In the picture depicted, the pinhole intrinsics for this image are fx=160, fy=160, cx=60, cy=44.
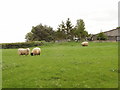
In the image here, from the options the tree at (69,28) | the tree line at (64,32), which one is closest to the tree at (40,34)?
the tree line at (64,32)

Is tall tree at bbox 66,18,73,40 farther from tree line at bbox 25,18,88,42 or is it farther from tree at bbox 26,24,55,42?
tree at bbox 26,24,55,42

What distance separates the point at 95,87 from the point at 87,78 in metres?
1.93

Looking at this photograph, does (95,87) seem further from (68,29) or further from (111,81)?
(68,29)

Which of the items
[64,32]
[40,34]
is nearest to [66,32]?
A: [64,32]

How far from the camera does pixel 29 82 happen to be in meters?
10.6

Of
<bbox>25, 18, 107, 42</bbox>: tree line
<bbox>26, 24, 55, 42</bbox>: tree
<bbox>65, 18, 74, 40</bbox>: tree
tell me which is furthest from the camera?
<bbox>26, 24, 55, 42</bbox>: tree

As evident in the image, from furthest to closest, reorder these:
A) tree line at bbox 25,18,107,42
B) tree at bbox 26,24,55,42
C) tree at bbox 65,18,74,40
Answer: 1. tree at bbox 26,24,55,42
2. tree at bbox 65,18,74,40
3. tree line at bbox 25,18,107,42

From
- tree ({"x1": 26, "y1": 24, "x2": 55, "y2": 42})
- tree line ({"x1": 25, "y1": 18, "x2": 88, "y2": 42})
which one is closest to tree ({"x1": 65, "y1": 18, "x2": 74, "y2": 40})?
tree line ({"x1": 25, "y1": 18, "x2": 88, "y2": 42})

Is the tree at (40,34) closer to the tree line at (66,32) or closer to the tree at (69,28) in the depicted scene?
the tree line at (66,32)

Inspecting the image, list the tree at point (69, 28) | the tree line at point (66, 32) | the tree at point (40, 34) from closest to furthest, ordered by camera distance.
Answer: the tree line at point (66, 32) < the tree at point (69, 28) < the tree at point (40, 34)

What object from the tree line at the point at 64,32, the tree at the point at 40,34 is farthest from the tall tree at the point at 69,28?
the tree at the point at 40,34

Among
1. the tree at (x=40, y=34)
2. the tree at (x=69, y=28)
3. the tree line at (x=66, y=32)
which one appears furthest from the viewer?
the tree at (x=40, y=34)

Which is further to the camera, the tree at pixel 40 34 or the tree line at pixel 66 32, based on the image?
the tree at pixel 40 34

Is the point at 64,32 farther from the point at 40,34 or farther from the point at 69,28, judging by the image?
the point at 40,34
